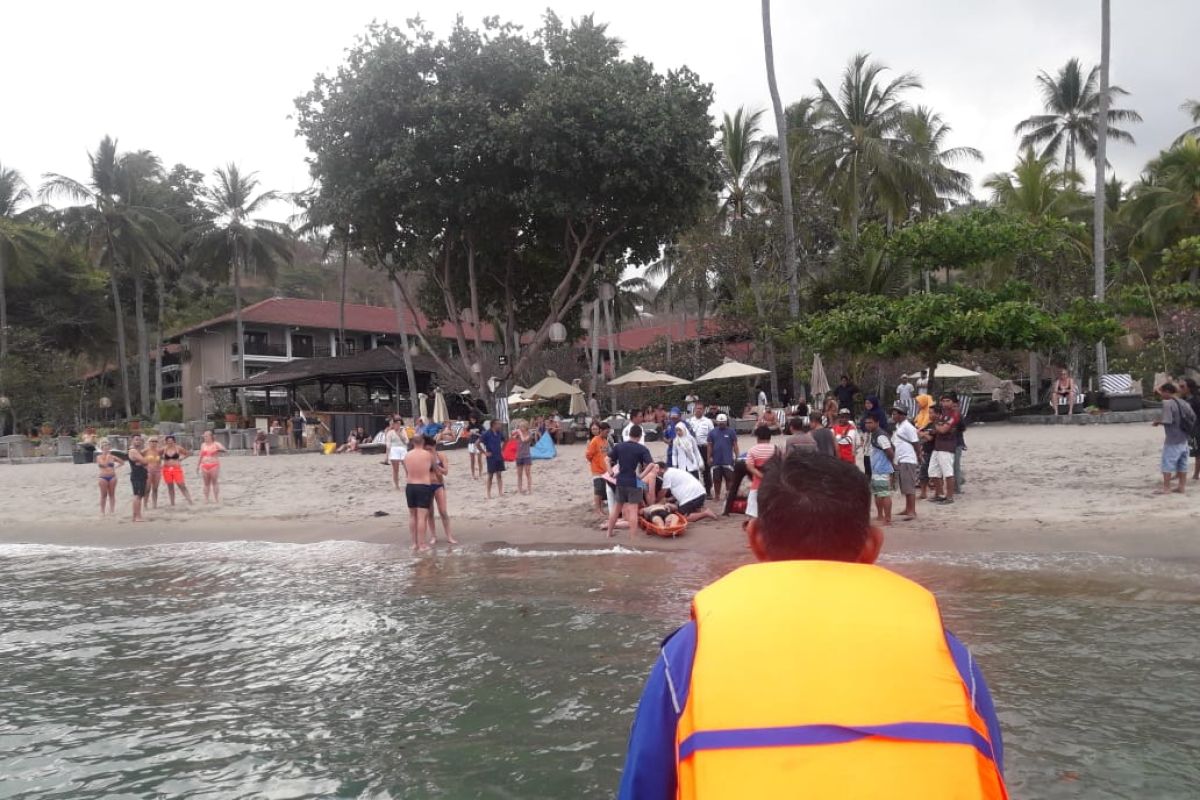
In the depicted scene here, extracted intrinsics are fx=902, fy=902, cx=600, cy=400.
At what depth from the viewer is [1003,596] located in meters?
8.77

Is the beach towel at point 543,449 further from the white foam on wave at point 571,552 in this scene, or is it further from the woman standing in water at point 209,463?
the white foam on wave at point 571,552

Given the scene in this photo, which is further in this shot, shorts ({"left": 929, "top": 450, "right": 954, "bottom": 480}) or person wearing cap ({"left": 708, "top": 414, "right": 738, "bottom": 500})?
person wearing cap ({"left": 708, "top": 414, "right": 738, "bottom": 500})

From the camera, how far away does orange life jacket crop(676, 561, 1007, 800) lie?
4.96 ft

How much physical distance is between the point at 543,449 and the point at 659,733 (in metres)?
19.4

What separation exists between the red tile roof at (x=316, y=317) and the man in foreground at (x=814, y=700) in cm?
4359

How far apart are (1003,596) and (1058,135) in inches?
1659

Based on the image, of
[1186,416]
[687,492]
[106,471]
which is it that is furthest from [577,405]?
[1186,416]

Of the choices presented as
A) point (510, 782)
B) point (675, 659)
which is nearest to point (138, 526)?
point (510, 782)

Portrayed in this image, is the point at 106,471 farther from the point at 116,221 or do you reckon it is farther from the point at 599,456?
the point at 116,221

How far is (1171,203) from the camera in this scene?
102ft

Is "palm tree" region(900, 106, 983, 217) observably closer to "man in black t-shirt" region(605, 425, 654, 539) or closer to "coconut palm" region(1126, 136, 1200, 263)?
"coconut palm" region(1126, 136, 1200, 263)

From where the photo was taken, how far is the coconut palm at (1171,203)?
Answer: 1214 inches

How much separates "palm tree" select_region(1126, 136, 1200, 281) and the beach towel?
23.8m

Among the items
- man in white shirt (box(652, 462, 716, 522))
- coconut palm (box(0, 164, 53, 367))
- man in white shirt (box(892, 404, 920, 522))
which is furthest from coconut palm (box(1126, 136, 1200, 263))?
coconut palm (box(0, 164, 53, 367))
